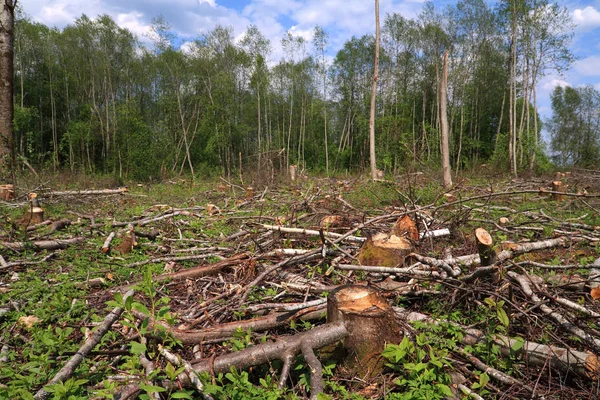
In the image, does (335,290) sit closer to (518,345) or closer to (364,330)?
(364,330)

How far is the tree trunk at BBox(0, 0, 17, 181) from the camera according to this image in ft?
28.6

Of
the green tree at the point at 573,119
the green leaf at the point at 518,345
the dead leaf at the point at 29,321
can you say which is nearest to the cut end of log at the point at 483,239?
the green leaf at the point at 518,345

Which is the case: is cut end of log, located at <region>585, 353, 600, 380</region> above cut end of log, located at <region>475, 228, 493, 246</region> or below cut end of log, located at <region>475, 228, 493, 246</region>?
below

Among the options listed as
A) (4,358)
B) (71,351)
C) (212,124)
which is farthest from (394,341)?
(212,124)

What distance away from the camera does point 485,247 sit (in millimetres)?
2535

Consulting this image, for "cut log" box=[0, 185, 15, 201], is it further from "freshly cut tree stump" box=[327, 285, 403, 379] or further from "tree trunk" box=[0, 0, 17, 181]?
"freshly cut tree stump" box=[327, 285, 403, 379]

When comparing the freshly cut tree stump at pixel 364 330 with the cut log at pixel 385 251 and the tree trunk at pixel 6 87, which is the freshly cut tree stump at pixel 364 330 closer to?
the cut log at pixel 385 251

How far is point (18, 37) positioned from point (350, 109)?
2992 cm

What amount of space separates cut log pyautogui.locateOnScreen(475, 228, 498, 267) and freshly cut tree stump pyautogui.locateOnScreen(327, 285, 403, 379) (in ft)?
2.83

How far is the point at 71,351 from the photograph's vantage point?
2.48 m

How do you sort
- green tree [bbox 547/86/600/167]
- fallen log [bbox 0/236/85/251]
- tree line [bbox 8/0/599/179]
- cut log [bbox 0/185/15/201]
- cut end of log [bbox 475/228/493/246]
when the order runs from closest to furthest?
cut end of log [bbox 475/228/493/246], fallen log [bbox 0/236/85/251], cut log [bbox 0/185/15/201], tree line [bbox 8/0/599/179], green tree [bbox 547/86/600/167]

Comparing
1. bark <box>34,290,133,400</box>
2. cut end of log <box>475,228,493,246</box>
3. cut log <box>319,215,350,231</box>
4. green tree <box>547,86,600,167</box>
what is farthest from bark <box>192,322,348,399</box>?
green tree <box>547,86,600,167</box>

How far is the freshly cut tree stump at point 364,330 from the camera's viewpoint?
2246 millimetres

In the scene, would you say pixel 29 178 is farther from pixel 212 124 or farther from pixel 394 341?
pixel 212 124
